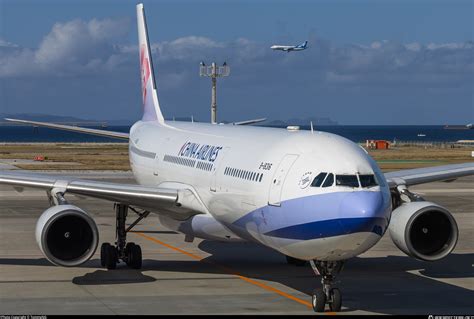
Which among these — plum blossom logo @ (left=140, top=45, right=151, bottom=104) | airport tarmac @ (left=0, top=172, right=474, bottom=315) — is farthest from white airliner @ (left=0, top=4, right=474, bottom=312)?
plum blossom logo @ (left=140, top=45, right=151, bottom=104)

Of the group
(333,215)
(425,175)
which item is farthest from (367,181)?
(425,175)

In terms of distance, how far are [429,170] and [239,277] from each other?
6.95 meters

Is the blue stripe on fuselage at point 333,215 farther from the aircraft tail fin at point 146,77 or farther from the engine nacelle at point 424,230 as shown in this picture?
the aircraft tail fin at point 146,77

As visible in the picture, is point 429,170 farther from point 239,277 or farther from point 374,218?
point 374,218

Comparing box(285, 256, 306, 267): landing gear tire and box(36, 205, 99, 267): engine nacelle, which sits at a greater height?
box(36, 205, 99, 267): engine nacelle

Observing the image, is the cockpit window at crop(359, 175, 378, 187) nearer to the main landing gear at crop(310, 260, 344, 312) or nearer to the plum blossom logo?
the main landing gear at crop(310, 260, 344, 312)

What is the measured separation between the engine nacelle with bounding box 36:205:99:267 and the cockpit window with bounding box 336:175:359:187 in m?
6.68

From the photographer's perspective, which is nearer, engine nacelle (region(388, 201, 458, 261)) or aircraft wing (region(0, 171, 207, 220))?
engine nacelle (region(388, 201, 458, 261))

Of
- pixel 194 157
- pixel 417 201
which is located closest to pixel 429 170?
pixel 417 201

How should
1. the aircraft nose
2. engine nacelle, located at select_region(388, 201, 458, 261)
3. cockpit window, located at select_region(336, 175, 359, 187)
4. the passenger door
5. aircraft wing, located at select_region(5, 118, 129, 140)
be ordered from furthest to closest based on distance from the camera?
aircraft wing, located at select_region(5, 118, 129, 140) < engine nacelle, located at select_region(388, 201, 458, 261) < the passenger door < cockpit window, located at select_region(336, 175, 359, 187) < the aircraft nose

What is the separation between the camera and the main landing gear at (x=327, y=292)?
19031mm

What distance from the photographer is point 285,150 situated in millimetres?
20531

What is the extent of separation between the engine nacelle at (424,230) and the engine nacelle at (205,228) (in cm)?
385

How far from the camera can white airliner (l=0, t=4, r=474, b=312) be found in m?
18.0
